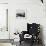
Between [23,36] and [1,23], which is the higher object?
[1,23]

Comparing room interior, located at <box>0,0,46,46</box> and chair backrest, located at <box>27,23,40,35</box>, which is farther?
room interior, located at <box>0,0,46,46</box>

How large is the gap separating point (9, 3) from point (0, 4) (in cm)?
24

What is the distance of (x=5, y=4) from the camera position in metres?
2.70

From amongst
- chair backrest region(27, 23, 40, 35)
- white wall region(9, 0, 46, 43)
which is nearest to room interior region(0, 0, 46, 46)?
white wall region(9, 0, 46, 43)

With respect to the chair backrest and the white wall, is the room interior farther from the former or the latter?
the chair backrest

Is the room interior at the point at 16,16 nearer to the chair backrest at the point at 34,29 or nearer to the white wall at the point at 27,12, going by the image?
the white wall at the point at 27,12

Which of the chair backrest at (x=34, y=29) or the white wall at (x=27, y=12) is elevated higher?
the white wall at (x=27, y=12)

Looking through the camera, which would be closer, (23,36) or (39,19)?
(23,36)

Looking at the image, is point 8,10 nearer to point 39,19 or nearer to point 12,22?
point 12,22

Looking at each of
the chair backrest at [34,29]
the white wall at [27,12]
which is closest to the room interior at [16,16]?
the white wall at [27,12]

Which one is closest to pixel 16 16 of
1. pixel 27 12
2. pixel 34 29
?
pixel 27 12

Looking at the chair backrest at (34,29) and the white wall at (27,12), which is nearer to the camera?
the chair backrest at (34,29)

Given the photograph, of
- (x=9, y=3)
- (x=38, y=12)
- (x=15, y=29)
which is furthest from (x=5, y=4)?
(x=38, y=12)

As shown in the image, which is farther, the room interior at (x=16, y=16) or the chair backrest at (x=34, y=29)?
the room interior at (x=16, y=16)
